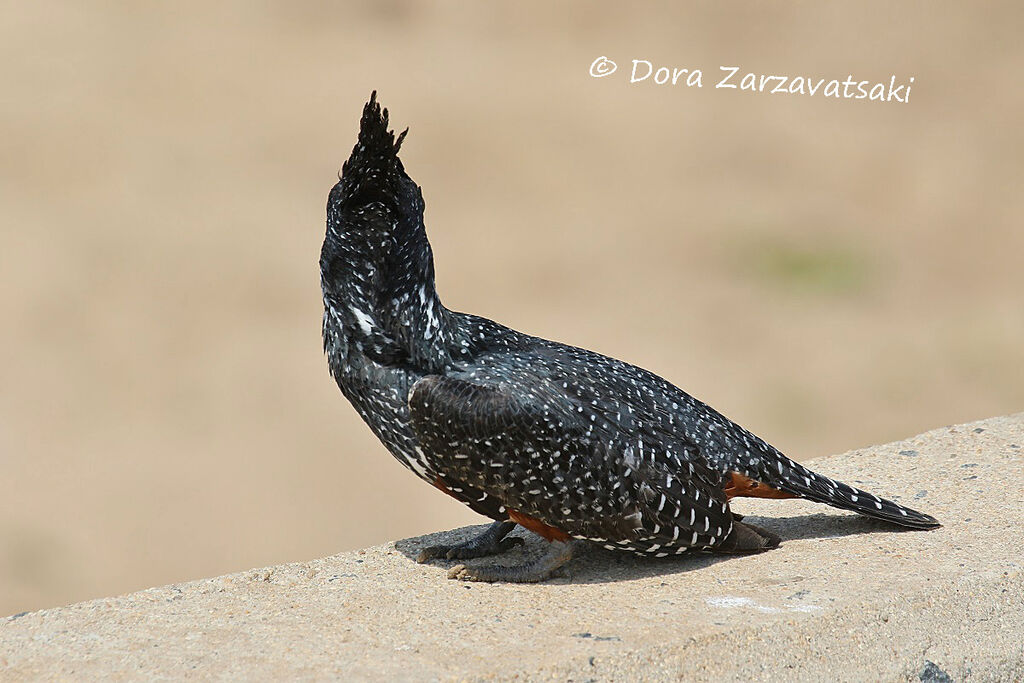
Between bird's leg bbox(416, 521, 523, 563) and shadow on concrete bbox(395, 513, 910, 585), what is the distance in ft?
0.09

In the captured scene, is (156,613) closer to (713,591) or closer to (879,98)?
(713,591)

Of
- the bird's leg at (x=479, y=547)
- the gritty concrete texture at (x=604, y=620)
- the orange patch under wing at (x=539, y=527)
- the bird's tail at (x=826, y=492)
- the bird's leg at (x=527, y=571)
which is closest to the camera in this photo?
the gritty concrete texture at (x=604, y=620)

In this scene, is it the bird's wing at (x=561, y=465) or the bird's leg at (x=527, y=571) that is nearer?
the bird's wing at (x=561, y=465)

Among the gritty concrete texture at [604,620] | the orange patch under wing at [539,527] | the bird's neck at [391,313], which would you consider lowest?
the gritty concrete texture at [604,620]

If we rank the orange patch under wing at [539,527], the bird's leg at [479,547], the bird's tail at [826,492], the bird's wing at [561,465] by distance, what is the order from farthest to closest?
the bird's leg at [479,547] → the bird's tail at [826,492] → the orange patch under wing at [539,527] → the bird's wing at [561,465]

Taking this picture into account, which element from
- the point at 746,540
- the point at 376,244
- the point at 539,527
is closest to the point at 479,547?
the point at 539,527

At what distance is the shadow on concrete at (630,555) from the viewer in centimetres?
514

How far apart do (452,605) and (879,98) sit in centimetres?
1401

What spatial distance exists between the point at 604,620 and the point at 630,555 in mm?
655

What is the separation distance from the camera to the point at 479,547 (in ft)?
17.8

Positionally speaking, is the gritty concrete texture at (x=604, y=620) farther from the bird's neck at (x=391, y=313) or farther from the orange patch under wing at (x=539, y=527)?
the bird's neck at (x=391, y=313)

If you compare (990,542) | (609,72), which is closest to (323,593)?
(990,542)

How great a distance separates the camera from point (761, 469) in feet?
17.0

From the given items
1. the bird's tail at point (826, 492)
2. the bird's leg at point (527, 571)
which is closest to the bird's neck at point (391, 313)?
the bird's leg at point (527, 571)
